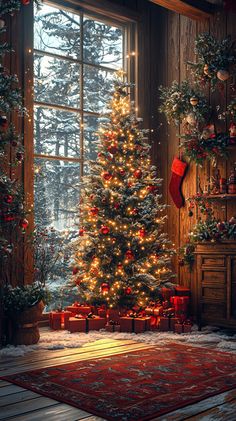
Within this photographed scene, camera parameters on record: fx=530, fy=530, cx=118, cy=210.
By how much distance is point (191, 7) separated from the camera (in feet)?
18.7

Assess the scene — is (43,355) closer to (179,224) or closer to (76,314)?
(76,314)

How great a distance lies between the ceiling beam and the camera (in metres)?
5.63

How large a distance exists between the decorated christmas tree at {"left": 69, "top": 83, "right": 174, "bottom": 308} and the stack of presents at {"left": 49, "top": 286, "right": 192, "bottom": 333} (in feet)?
0.39

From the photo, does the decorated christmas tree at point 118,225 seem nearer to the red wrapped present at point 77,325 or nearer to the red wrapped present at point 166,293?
the red wrapped present at point 166,293

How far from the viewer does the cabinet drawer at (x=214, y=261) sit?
205 inches

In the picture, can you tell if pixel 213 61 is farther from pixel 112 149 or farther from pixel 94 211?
pixel 94 211

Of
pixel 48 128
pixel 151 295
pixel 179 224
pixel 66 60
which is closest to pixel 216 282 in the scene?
pixel 151 295

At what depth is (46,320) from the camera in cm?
553

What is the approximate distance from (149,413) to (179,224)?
3734 mm

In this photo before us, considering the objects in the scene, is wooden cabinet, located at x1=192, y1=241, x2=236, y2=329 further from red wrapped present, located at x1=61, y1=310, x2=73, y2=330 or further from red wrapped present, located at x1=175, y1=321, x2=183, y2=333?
red wrapped present, located at x1=61, y1=310, x2=73, y2=330

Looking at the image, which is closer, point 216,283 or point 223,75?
point 216,283

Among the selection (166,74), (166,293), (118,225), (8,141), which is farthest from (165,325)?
(166,74)

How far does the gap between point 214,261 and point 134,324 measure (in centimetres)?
101

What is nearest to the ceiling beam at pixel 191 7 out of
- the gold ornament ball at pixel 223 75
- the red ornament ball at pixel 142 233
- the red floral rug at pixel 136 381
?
the gold ornament ball at pixel 223 75
